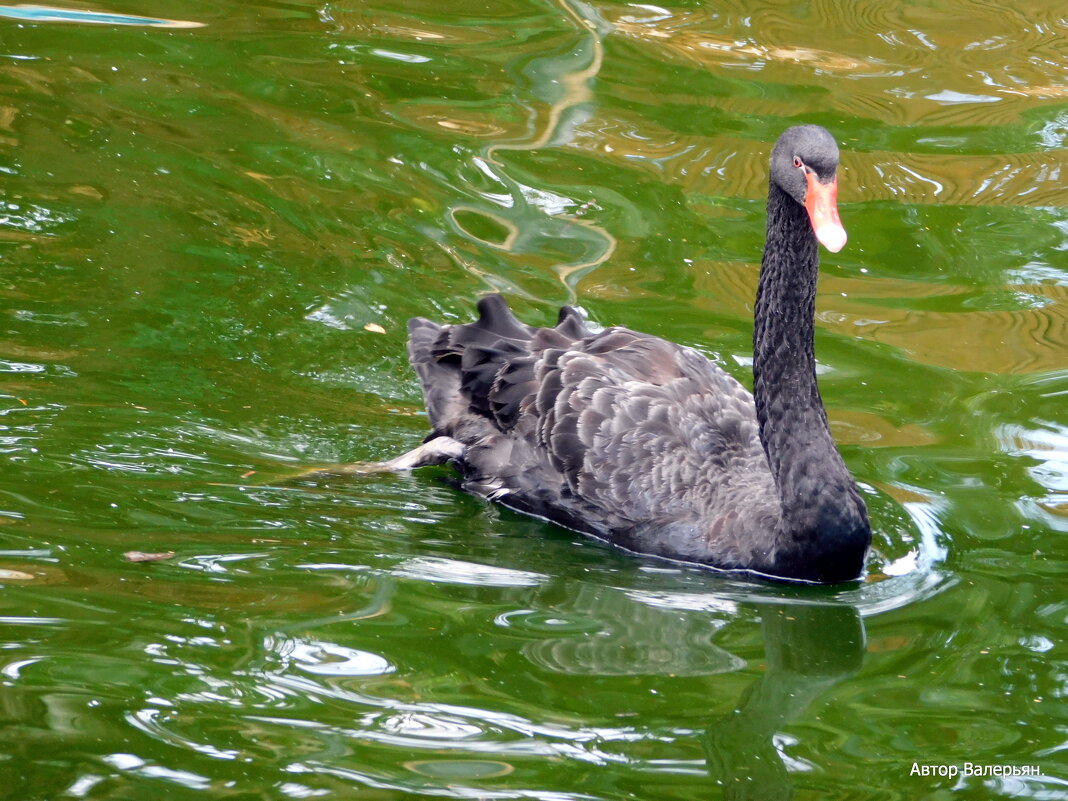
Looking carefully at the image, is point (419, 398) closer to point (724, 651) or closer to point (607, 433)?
point (607, 433)

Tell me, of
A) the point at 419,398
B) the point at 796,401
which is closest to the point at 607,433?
the point at 796,401

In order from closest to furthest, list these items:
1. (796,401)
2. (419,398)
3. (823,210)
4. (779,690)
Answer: (779,690)
(823,210)
(796,401)
(419,398)

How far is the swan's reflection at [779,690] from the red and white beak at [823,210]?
120 cm

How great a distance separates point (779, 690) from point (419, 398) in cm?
282

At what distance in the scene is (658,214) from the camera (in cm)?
779

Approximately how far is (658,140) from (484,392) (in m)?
3.29

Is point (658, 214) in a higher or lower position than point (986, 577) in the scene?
higher

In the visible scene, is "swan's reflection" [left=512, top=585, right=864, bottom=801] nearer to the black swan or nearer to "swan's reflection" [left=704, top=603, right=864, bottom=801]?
"swan's reflection" [left=704, top=603, right=864, bottom=801]

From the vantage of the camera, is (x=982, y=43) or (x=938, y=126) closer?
(x=938, y=126)

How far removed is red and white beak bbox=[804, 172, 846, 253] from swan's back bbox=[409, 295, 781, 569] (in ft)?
3.58

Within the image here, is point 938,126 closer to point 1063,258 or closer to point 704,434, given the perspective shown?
point 1063,258

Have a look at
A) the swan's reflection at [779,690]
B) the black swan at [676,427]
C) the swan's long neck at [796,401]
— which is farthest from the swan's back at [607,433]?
the swan's reflection at [779,690]

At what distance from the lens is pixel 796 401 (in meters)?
4.84

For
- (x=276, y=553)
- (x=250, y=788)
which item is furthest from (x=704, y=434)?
(x=250, y=788)
